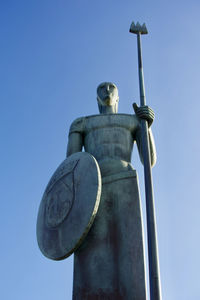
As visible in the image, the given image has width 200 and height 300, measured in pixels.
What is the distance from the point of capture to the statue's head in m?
9.96

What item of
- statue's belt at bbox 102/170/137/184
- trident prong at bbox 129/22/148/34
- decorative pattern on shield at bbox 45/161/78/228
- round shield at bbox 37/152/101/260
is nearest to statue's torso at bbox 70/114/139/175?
statue's belt at bbox 102/170/137/184

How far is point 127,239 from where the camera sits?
7949 mm

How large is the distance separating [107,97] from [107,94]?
0.25 ft

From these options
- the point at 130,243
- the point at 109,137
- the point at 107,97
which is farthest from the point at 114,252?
the point at 107,97

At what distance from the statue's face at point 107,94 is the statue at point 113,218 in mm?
331

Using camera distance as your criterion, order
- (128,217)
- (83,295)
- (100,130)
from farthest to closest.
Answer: (100,130), (128,217), (83,295)

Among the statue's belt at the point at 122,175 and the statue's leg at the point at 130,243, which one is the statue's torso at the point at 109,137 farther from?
the statue's leg at the point at 130,243

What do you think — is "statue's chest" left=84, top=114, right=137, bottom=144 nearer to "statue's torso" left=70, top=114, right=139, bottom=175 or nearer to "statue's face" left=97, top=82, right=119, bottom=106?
"statue's torso" left=70, top=114, right=139, bottom=175

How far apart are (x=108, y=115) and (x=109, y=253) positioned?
296 centimetres

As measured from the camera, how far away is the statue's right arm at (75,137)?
9.46 metres

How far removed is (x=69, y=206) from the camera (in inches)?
320

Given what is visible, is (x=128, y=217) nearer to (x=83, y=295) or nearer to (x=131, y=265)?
(x=131, y=265)

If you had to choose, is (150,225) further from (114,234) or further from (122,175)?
(122,175)

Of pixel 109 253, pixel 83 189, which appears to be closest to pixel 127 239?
pixel 109 253
